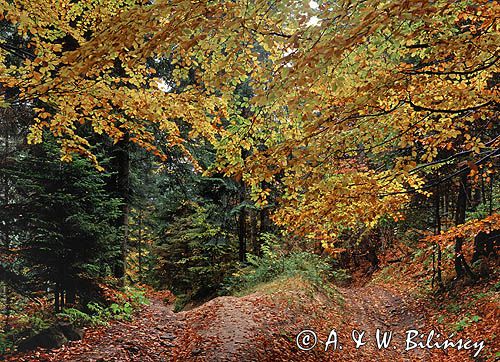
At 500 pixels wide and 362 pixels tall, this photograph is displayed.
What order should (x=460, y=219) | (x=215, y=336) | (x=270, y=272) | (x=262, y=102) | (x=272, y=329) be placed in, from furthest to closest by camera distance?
(x=270, y=272)
(x=460, y=219)
(x=272, y=329)
(x=215, y=336)
(x=262, y=102)

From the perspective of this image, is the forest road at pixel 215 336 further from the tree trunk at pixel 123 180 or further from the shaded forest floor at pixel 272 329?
the tree trunk at pixel 123 180

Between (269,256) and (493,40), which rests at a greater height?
(493,40)

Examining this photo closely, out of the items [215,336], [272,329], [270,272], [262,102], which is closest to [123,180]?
[215,336]

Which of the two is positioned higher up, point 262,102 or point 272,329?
point 262,102

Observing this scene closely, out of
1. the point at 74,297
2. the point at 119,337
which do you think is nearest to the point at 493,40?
the point at 119,337

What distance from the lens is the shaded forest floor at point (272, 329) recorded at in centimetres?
732

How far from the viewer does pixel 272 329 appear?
8.61 meters

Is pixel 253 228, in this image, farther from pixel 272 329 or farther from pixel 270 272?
pixel 272 329

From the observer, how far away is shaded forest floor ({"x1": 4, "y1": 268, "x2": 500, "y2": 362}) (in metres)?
7.32

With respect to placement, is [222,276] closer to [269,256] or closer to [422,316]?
[269,256]

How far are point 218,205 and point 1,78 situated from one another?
1222cm

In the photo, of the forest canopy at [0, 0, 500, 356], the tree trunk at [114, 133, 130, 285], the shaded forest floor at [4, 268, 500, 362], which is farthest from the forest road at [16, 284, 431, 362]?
the tree trunk at [114, 133, 130, 285]

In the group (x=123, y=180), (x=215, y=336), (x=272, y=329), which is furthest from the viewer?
(x=123, y=180)

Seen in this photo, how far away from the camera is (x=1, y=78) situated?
4.20 metres
